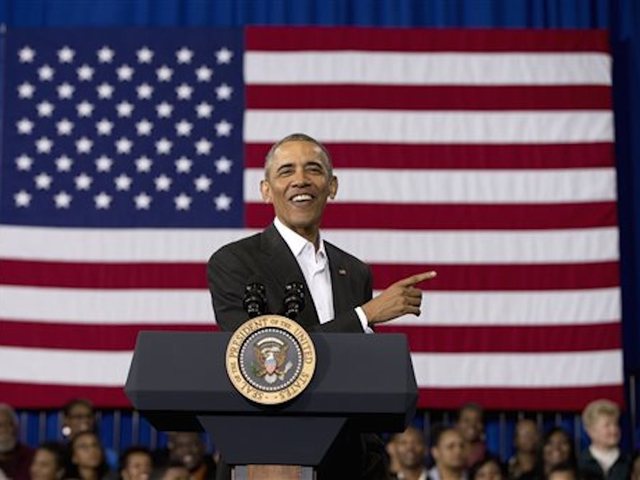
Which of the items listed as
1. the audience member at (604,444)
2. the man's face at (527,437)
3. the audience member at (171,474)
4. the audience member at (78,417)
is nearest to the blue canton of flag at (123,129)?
the audience member at (78,417)

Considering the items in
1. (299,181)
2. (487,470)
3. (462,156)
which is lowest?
(487,470)

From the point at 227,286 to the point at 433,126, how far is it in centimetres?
563

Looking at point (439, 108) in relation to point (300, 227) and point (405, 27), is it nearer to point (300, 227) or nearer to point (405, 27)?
Result: point (405, 27)

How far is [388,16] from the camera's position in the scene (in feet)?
28.6

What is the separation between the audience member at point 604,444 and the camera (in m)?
7.13

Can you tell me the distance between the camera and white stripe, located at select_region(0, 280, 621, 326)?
8.23 meters

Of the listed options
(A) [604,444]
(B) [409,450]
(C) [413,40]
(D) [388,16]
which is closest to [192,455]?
(B) [409,450]

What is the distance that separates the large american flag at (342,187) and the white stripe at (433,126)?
12 mm

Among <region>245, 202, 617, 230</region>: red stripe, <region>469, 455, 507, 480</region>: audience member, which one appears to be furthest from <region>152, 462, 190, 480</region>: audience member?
<region>245, 202, 617, 230</region>: red stripe

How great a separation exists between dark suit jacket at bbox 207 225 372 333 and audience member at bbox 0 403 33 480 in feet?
15.0

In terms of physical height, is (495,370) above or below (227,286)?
above

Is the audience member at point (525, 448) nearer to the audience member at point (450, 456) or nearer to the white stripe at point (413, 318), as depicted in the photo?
the audience member at point (450, 456)

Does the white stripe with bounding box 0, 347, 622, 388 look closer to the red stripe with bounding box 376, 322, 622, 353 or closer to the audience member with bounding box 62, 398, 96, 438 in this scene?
the red stripe with bounding box 376, 322, 622, 353

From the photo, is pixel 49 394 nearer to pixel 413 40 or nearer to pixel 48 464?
pixel 48 464
